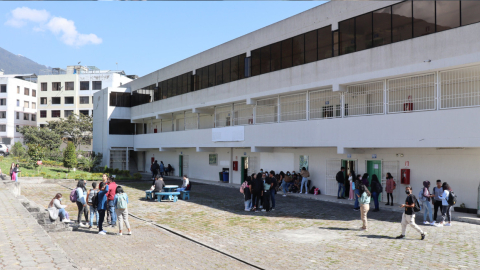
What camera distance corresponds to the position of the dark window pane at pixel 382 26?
1641 cm

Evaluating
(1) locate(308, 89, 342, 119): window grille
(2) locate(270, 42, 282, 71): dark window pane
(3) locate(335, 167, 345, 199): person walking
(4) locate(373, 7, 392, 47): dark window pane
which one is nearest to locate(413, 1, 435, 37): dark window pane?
(4) locate(373, 7, 392, 47): dark window pane

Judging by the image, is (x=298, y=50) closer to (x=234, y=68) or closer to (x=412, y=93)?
(x=234, y=68)

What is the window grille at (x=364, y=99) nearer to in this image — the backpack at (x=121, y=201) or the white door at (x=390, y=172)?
the white door at (x=390, y=172)

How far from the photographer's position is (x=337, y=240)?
36.2 ft

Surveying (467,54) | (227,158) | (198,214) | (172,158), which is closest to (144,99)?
(172,158)

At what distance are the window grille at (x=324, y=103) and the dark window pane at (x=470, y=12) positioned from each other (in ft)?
21.9

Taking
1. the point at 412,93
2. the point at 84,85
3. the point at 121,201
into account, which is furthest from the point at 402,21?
the point at 84,85

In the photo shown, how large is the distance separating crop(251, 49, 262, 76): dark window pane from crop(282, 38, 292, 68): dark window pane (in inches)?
87.1

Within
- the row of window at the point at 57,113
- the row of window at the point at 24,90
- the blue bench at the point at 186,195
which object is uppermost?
the row of window at the point at 24,90

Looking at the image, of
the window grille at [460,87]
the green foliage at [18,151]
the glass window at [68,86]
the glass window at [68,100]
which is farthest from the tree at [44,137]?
the window grille at [460,87]

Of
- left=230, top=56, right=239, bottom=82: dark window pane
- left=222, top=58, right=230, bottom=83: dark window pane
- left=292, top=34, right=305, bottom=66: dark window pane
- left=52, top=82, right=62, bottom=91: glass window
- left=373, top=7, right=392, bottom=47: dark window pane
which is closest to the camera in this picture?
left=373, top=7, right=392, bottom=47: dark window pane

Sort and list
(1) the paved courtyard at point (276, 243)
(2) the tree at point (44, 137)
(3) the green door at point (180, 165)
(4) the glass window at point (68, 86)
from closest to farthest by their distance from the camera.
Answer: (1) the paved courtyard at point (276, 243)
(3) the green door at point (180, 165)
(2) the tree at point (44, 137)
(4) the glass window at point (68, 86)

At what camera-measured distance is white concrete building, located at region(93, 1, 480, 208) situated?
14562 millimetres

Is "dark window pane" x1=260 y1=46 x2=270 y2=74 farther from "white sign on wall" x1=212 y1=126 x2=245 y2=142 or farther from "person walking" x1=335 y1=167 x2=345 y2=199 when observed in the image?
"person walking" x1=335 y1=167 x2=345 y2=199
